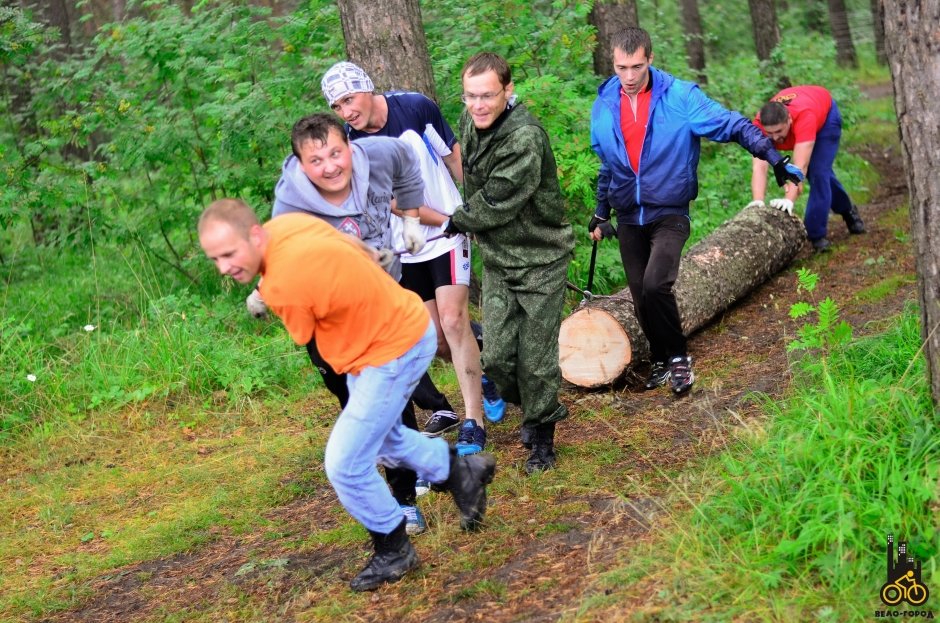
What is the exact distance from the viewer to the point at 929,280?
3674mm

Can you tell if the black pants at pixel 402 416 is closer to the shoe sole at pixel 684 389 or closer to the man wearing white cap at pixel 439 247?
the man wearing white cap at pixel 439 247

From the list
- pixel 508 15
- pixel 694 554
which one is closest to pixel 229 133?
pixel 508 15

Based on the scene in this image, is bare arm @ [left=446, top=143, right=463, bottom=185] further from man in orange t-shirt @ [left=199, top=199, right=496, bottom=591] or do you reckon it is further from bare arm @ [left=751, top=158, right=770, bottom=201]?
bare arm @ [left=751, top=158, right=770, bottom=201]

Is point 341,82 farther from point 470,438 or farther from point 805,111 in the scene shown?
point 805,111

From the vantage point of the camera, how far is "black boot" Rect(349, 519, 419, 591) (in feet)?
12.9

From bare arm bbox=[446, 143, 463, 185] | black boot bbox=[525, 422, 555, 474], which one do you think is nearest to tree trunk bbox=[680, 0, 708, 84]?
bare arm bbox=[446, 143, 463, 185]

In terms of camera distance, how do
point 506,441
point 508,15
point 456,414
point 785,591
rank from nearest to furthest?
point 785,591, point 506,441, point 456,414, point 508,15

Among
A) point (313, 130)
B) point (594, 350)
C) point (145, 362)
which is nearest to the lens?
point (313, 130)

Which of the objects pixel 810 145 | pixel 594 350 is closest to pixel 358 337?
pixel 594 350

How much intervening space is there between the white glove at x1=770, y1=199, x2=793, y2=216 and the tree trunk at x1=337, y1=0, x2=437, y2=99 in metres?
3.35

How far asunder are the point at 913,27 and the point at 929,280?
3.19 feet

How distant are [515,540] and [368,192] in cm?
171

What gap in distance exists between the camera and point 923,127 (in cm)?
361

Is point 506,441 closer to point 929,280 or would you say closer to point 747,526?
point 747,526
